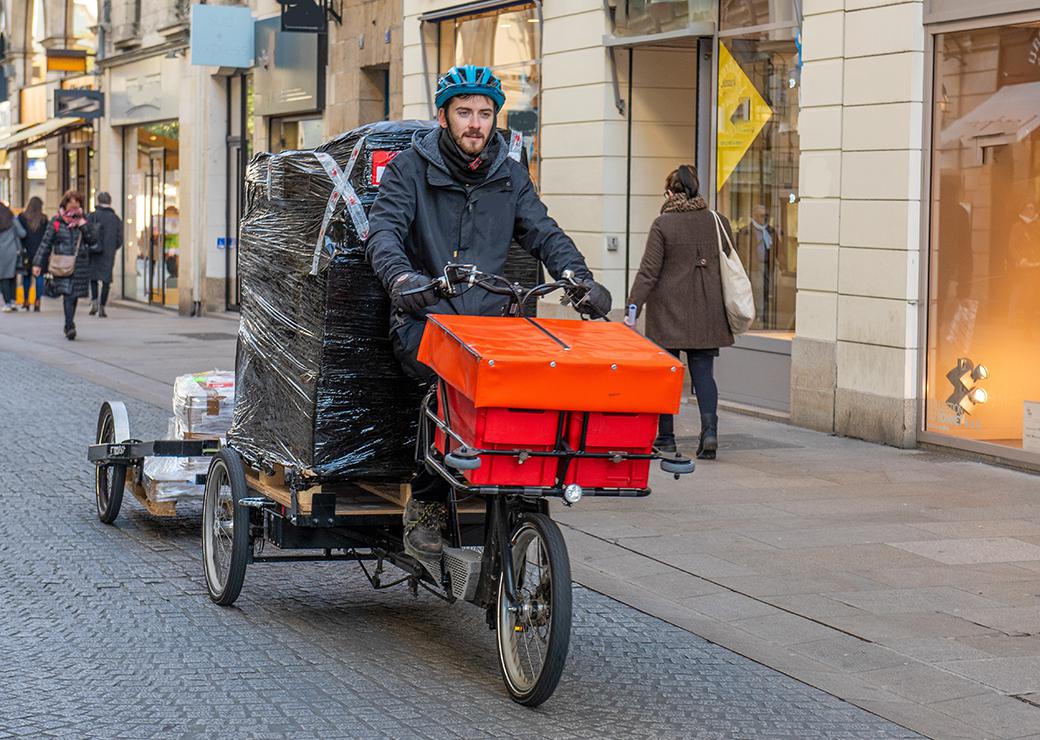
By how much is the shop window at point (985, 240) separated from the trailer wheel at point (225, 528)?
572 centimetres

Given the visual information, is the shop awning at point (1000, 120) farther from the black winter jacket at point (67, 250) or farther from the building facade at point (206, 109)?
the black winter jacket at point (67, 250)

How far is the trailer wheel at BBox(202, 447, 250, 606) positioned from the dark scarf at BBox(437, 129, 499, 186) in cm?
158

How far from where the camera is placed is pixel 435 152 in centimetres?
587

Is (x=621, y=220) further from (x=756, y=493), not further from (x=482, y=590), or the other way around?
(x=482, y=590)

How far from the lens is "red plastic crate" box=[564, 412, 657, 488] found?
5.21m

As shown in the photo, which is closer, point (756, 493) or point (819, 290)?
point (756, 493)

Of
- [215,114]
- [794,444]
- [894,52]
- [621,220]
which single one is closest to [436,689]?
[794,444]

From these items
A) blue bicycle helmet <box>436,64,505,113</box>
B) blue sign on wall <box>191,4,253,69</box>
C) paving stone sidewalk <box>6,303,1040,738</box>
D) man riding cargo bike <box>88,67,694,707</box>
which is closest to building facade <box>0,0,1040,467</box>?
paving stone sidewalk <box>6,303,1040,738</box>

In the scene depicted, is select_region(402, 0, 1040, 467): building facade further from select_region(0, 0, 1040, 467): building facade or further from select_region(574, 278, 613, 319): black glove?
select_region(574, 278, 613, 319): black glove

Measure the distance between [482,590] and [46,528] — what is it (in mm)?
3569

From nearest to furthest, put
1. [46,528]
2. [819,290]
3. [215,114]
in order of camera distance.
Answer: [46,528] → [819,290] → [215,114]

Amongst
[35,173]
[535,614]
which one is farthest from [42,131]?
[535,614]

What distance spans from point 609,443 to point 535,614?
59 centimetres

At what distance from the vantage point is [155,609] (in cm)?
663
